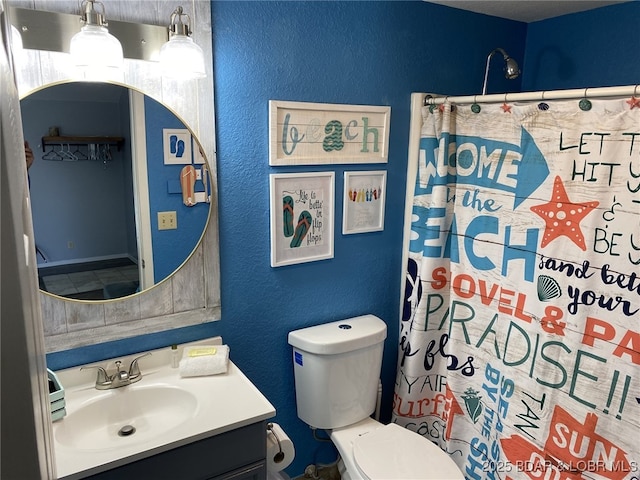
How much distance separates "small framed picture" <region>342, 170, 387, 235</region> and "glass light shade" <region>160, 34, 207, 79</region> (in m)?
0.80

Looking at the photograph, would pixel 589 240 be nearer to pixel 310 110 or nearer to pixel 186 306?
pixel 310 110

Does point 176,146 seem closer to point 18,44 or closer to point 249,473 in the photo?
point 18,44

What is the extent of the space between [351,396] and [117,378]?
96cm

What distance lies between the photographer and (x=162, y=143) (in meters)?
1.61

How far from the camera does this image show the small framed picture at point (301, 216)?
1.89 meters

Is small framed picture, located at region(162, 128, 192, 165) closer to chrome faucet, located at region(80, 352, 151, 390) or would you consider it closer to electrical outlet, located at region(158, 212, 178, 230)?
electrical outlet, located at region(158, 212, 178, 230)

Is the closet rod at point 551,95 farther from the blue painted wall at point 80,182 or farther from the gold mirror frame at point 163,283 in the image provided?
the blue painted wall at point 80,182

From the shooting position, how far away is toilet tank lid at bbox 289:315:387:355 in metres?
1.92

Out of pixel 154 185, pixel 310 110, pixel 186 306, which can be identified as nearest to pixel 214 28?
pixel 310 110

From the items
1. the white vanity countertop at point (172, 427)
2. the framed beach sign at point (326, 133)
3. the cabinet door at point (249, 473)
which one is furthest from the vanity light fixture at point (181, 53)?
the cabinet door at point (249, 473)

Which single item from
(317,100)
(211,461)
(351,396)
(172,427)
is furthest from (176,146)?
(351,396)

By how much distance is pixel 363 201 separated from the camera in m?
2.11

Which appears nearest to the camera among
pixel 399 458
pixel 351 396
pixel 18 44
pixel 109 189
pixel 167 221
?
pixel 18 44

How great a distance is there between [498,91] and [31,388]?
8.39 ft
